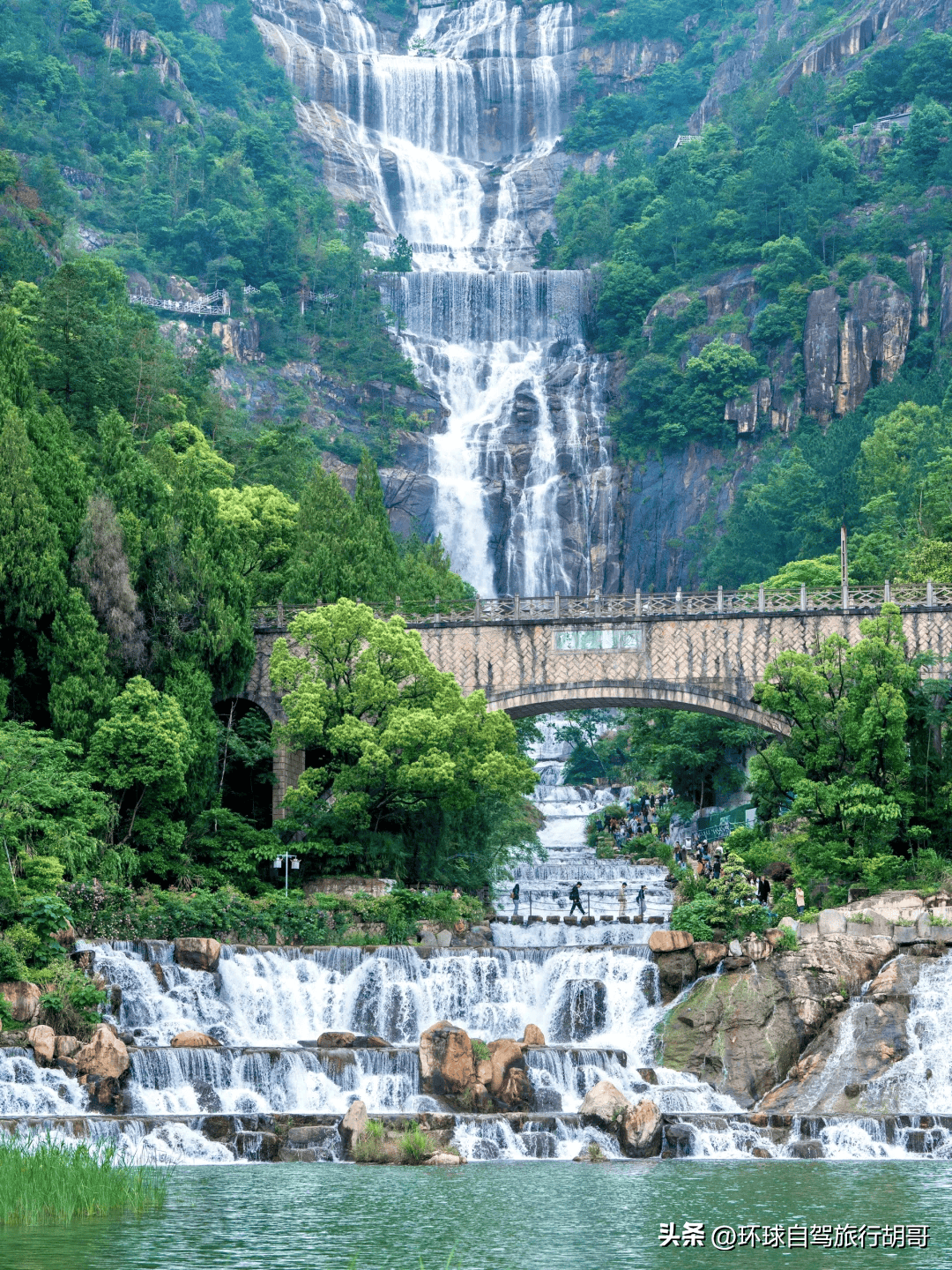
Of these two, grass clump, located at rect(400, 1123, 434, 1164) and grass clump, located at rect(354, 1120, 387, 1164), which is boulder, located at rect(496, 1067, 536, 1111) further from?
grass clump, located at rect(354, 1120, 387, 1164)

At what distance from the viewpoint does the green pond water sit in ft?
66.9

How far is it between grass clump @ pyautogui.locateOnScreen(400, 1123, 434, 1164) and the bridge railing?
23.3m

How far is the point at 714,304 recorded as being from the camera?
332 ft

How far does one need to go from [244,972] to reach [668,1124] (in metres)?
11.2

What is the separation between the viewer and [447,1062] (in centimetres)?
3216

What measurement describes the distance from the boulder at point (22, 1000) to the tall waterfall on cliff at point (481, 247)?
5679 centimetres

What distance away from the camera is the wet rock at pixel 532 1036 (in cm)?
3462

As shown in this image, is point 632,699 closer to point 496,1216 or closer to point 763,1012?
point 763,1012

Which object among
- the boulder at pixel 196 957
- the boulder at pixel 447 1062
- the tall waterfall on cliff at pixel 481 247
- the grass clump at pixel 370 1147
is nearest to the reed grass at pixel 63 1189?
the grass clump at pixel 370 1147

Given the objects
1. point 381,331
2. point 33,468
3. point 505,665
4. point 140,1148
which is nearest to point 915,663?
point 505,665

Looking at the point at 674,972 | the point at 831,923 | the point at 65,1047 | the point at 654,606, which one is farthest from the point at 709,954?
the point at 654,606

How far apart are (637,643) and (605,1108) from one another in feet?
74.0

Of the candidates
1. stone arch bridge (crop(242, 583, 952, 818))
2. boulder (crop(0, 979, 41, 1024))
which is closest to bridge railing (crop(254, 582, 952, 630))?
stone arch bridge (crop(242, 583, 952, 818))

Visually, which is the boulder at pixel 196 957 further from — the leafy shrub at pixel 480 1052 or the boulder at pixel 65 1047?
the leafy shrub at pixel 480 1052
